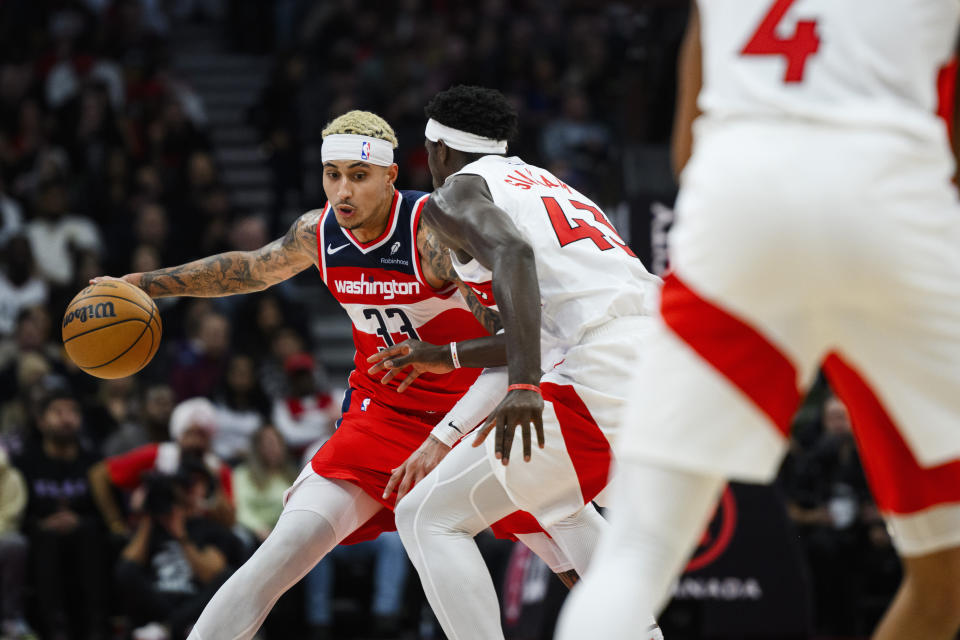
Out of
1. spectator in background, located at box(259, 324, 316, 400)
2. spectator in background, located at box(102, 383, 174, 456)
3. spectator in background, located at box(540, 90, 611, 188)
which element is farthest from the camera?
spectator in background, located at box(540, 90, 611, 188)

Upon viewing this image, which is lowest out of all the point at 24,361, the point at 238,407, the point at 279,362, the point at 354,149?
the point at 238,407

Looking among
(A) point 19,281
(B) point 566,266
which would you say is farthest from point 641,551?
(A) point 19,281

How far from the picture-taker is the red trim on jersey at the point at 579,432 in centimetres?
397

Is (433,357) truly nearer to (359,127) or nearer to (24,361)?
(359,127)

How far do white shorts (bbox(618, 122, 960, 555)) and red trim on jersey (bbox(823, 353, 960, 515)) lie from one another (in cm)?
5

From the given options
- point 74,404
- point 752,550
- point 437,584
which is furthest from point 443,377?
point 74,404

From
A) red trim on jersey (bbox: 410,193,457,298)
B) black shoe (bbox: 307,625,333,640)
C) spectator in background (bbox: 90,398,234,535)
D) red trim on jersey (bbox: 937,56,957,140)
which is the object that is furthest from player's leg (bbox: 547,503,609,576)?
black shoe (bbox: 307,625,333,640)

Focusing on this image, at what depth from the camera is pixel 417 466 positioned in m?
4.38

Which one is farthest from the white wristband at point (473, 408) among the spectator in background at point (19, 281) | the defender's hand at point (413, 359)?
the spectator in background at point (19, 281)

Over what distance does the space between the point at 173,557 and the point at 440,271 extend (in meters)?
4.24

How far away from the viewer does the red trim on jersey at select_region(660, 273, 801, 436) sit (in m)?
2.41

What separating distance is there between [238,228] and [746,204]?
9834 millimetres

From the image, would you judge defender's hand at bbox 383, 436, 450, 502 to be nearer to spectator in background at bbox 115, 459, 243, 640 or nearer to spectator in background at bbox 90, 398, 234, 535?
spectator in background at bbox 115, 459, 243, 640

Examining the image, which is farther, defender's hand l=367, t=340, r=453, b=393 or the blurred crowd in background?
the blurred crowd in background
